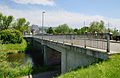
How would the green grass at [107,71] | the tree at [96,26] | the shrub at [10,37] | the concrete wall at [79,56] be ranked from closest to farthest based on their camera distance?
the green grass at [107,71] → the concrete wall at [79,56] → the shrub at [10,37] → the tree at [96,26]

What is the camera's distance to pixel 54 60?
40.6 meters

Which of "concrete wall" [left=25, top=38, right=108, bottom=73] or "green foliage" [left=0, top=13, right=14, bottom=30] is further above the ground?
"green foliage" [left=0, top=13, right=14, bottom=30]

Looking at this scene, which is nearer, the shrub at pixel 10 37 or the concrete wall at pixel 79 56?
the concrete wall at pixel 79 56

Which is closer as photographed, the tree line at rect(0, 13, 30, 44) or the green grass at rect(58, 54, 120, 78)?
the green grass at rect(58, 54, 120, 78)

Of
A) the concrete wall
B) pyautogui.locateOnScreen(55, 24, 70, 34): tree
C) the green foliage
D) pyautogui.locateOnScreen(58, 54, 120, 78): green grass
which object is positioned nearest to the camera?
pyautogui.locateOnScreen(58, 54, 120, 78): green grass

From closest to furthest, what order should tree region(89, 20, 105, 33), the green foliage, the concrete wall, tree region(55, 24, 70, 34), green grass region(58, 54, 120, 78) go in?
green grass region(58, 54, 120, 78)
the concrete wall
tree region(89, 20, 105, 33)
the green foliage
tree region(55, 24, 70, 34)

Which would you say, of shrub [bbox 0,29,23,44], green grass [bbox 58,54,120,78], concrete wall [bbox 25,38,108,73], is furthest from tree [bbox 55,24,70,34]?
green grass [bbox 58,54,120,78]

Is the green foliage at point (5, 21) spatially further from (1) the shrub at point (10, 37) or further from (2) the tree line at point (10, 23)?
(1) the shrub at point (10, 37)

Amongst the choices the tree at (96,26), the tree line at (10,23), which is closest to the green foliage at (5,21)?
the tree line at (10,23)

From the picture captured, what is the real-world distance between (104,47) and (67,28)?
10552 cm

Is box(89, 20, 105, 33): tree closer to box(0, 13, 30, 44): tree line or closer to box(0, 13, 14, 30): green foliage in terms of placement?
box(0, 13, 30, 44): tree line

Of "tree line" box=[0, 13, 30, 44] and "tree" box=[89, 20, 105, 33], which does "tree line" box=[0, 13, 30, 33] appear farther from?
"tree" box=[89, 20, 105, 33]

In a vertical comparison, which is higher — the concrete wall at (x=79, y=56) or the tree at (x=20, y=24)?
the tree at (x=20, y=24)

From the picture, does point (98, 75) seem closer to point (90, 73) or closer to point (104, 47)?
point (90, 73)
